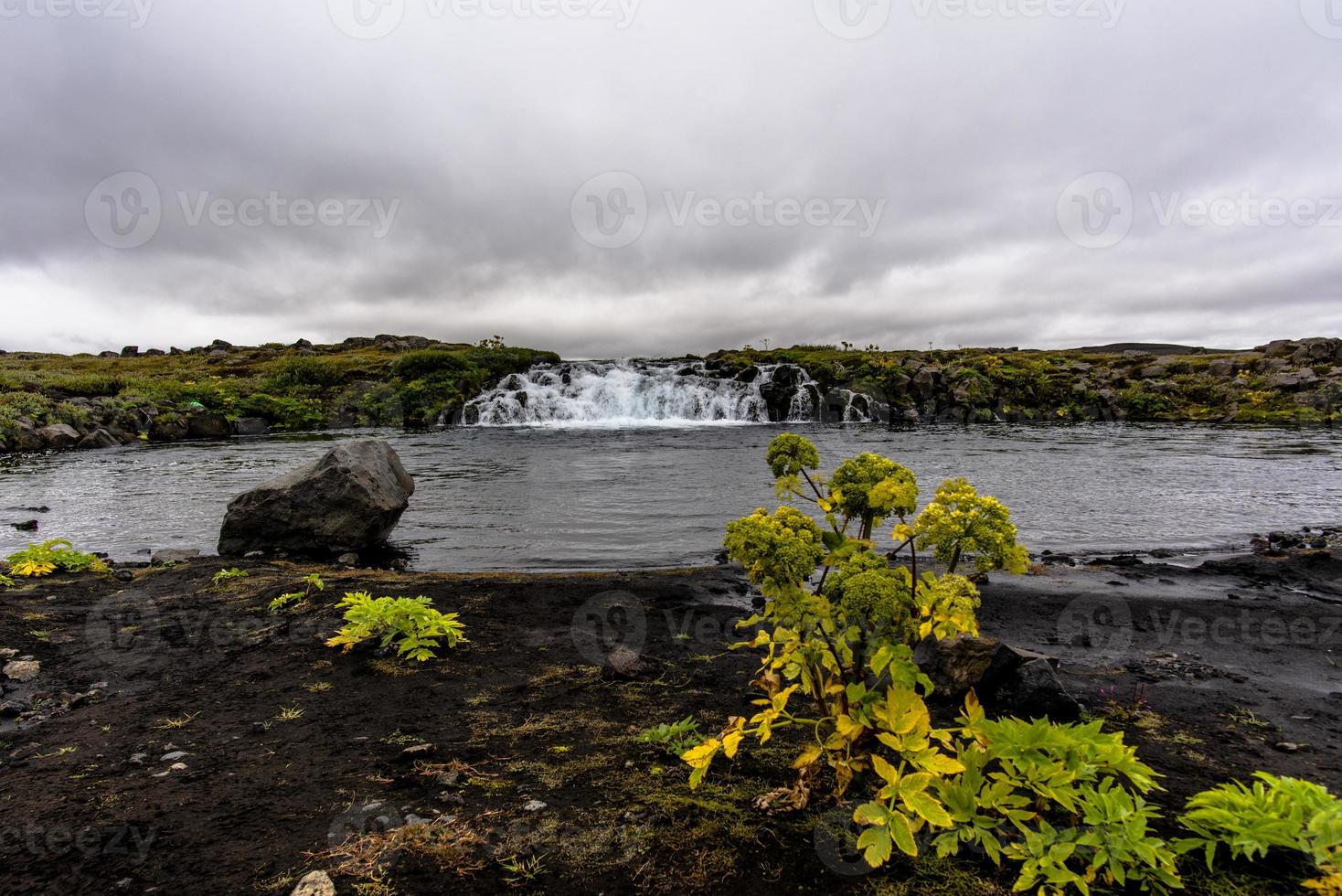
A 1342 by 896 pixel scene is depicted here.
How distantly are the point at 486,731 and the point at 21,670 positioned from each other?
182 inches

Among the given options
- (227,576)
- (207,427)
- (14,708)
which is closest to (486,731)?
(14,708)

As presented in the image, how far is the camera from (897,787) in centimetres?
269

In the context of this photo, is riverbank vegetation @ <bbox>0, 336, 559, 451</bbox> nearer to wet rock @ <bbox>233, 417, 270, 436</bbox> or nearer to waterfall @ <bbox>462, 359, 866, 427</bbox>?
wet rock @ <bbox>233, 417, 270, 436</bbox>

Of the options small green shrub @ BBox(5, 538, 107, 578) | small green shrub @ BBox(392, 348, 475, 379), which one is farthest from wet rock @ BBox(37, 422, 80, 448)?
small green shrub @ BBox(5, 538, 107, 578)

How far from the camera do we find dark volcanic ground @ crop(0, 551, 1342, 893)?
292cm

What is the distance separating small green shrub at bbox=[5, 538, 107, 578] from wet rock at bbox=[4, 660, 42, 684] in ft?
13.9

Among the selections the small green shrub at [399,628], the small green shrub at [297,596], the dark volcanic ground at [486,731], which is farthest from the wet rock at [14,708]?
the small green shrub at [297,596]

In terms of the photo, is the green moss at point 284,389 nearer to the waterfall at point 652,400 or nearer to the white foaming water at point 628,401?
the white foaming water at point 628,401

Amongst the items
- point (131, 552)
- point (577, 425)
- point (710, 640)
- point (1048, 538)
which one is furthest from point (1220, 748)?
point (577, 425)

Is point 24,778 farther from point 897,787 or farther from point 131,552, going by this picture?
point 131,552

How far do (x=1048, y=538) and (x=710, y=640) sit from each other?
9433mm

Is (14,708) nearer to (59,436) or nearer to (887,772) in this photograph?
(887,772)

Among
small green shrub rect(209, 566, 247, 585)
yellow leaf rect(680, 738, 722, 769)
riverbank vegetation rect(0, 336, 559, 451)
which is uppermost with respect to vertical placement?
riverbank vegetation rect(0, 336, 559, 451)

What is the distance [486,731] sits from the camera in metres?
4.43
